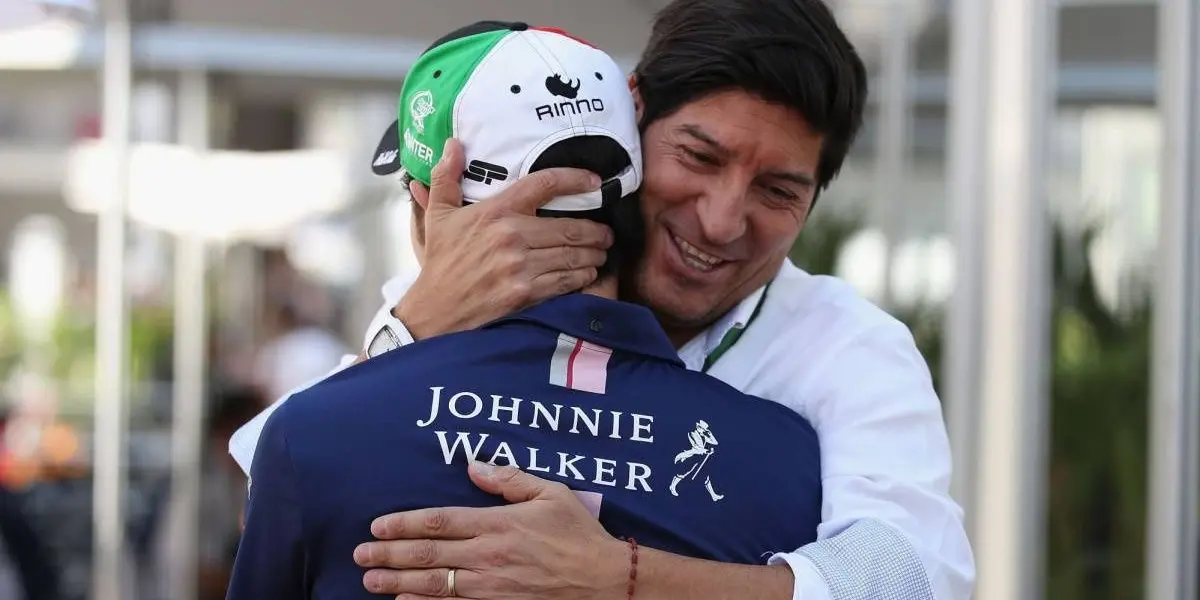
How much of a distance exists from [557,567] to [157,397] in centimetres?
470

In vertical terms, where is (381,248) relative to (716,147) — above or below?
below

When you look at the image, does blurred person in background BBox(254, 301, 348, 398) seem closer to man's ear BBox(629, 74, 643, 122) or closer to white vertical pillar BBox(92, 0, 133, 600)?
white vertical pillar BBox(92, 0, 133, 600)

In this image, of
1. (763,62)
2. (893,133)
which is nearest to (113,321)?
(893,133)

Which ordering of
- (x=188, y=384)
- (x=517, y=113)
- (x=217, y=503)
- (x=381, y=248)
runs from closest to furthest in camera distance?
(x=517, y=113) → (x=188, y=384) → (x=217, y=503) → (x=381, y=248)

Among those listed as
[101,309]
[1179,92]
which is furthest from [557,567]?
[101,309]

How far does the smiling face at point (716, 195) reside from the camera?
1608mm

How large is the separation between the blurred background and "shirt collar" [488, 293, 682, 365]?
227 cm

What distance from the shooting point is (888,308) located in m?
4.33

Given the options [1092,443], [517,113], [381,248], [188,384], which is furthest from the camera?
[381,248]

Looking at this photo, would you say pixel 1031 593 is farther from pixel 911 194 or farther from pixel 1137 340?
pixel 911 194

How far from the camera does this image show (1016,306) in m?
3.63

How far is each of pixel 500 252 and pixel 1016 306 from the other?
2593 mm

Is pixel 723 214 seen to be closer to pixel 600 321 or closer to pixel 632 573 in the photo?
pixel 600 321

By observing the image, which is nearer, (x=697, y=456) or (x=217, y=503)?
(x=697, y=456)
